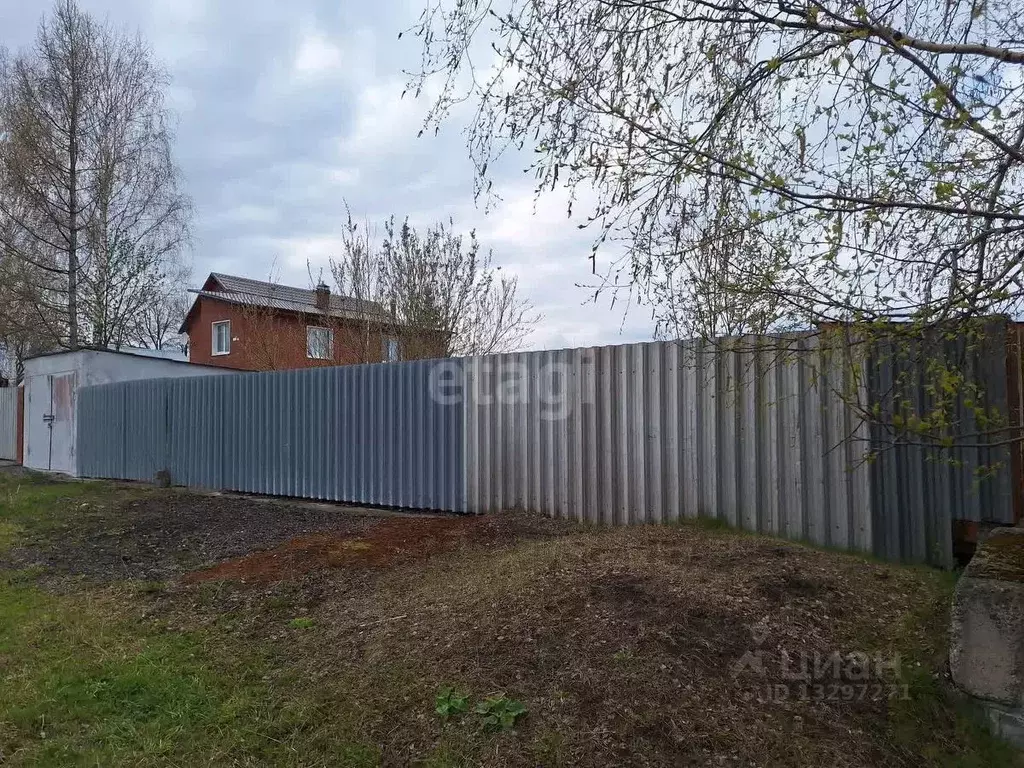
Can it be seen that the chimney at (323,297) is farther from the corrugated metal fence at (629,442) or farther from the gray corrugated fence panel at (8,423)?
the gray corrugated fence panel at (8,423)

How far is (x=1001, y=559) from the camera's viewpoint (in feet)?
10.6

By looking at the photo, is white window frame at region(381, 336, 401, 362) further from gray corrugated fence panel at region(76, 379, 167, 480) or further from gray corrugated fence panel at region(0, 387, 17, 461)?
gray corrugated fence panel at region(0, 387, 17, 461)

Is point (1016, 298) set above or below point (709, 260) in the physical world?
below

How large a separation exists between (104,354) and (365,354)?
19.7 ft

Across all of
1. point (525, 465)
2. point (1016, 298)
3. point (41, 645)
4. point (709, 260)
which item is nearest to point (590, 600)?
point (709, 260)

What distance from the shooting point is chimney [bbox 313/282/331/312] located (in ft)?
51.8

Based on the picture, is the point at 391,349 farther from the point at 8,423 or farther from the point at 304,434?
the point at 8,423

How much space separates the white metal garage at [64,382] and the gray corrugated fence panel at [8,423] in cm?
407

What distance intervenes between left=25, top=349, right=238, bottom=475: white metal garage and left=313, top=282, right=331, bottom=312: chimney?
2559mm

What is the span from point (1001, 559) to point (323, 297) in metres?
14.9

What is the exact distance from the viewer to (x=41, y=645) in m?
4.13

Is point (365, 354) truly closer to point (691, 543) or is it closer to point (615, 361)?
point (615, 361)

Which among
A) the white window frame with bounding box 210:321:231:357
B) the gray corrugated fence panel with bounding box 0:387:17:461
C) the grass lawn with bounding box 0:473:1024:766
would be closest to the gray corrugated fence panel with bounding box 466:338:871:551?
the grass lawn with bounding box 0:473:1024:766

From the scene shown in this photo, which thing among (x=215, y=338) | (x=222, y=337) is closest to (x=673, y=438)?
(x=222, y=337)
